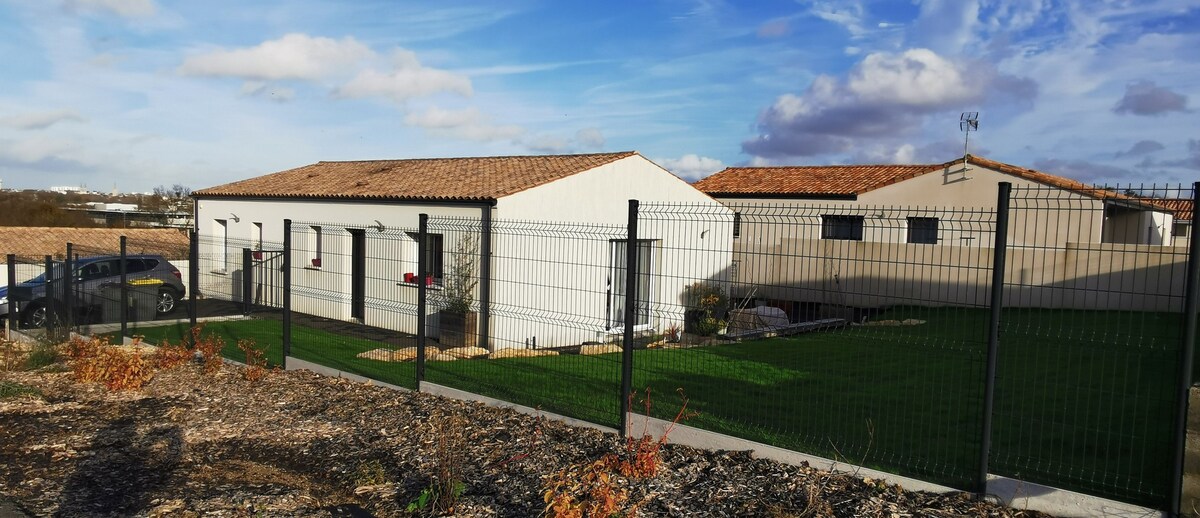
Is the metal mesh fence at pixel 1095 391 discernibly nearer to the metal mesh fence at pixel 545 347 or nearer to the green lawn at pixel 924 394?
the green lawn at pixel 924 394

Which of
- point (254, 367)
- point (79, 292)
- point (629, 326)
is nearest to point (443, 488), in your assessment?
point (629, 326)

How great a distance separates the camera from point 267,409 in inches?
309

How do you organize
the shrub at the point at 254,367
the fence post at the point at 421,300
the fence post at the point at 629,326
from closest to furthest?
the fence post at the point at 629,326, the fence post at the point at 421,300, the shrub at the point at 254,367

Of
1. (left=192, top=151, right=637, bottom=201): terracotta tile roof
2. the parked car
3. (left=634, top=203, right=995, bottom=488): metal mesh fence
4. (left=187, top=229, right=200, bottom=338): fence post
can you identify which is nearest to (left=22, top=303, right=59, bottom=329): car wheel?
the parked car

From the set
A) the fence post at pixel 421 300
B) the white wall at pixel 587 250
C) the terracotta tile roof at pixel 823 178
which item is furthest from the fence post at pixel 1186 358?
the terracotta tile roof at pixel 823 178

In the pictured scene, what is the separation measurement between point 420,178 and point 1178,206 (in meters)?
16.4

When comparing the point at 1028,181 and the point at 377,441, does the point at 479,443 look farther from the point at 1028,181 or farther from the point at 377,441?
the point at 1028,181

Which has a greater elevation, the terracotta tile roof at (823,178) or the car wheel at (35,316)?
the terracotta tile roof at (823,178)

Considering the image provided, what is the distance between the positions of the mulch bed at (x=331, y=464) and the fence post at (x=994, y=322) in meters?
0.26

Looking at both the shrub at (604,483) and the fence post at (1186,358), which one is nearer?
the shrub at (604,483)

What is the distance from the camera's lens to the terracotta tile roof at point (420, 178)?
A: 1664 cm

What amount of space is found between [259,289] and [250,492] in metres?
8.85

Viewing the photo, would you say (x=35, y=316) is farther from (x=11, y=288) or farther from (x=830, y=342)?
(x=830, y=342)

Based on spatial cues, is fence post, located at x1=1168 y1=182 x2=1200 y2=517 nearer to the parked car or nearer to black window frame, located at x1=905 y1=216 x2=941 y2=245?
black window frame, located at x1=905 y1=216 x2=941 y2=245
